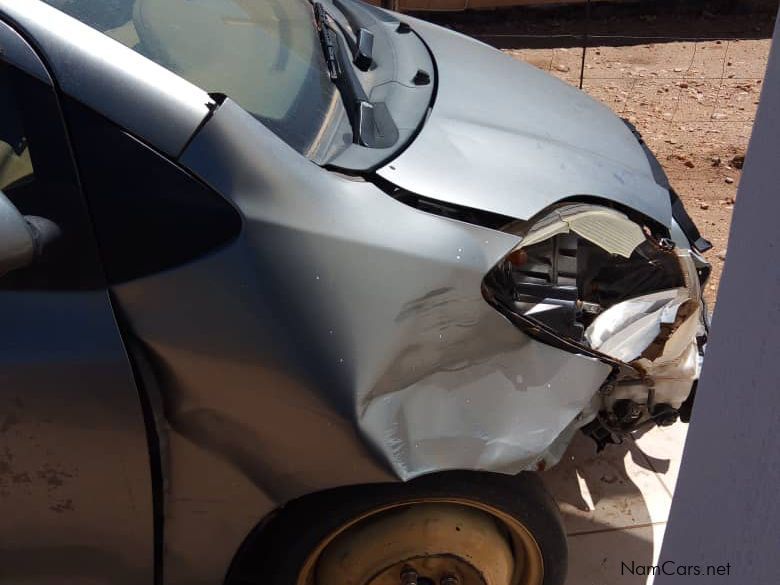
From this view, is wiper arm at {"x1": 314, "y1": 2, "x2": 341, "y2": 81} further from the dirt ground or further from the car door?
the dirt ground

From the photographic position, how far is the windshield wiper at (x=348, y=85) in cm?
218

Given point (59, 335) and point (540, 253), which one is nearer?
Result: point (59, 335)

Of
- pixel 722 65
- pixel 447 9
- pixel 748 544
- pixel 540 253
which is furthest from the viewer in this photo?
pixel 447 9

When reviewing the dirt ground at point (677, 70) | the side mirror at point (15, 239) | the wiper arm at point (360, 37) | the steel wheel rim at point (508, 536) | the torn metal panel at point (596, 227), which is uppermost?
the dirt ground at point (677, 70)

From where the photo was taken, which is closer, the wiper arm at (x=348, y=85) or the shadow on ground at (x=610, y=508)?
the wiper arm at (x=348, y=85)

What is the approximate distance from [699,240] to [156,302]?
1752 mm

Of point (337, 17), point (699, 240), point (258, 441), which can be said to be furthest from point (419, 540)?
point (337, 17)

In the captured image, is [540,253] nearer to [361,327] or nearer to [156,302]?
[361,327]

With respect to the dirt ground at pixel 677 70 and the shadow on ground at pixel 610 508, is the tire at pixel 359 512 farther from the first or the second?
the dirt ground at pixel 677 70

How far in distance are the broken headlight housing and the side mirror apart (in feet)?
3.62

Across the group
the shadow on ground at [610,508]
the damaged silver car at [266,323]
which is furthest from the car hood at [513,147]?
the shadow on ground at [610,508]

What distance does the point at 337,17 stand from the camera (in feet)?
9.57

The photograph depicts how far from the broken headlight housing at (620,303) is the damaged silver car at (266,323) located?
0.01 m

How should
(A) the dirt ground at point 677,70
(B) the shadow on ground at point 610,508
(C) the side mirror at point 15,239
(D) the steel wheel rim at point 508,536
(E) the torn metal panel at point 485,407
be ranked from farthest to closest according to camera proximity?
1. (A) the dirt ground at point 677,70
2. (B) the shadow on ground at point 610,508
3. (D) the steel wheel rim at point 508,536
4. (E) the torn metal panel at point 485,407
5. (C) the side mirror at point 15,239
